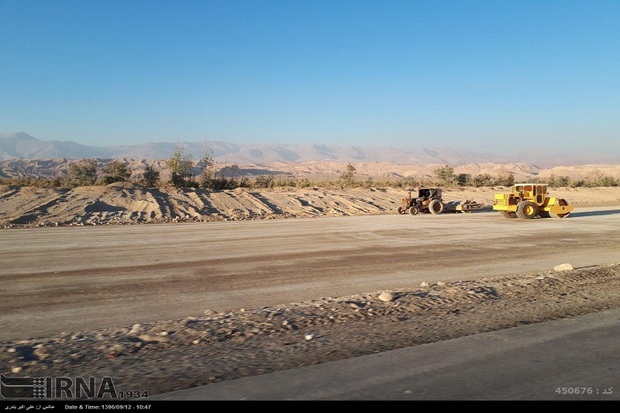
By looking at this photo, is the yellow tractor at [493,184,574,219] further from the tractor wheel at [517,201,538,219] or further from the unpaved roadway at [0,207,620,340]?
the unpaved roadway at [0,207,620,340]

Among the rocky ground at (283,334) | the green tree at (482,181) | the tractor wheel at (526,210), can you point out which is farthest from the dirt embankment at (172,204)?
the rocky ground at (283,334)

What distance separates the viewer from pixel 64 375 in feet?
17.2

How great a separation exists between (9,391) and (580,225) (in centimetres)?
2520

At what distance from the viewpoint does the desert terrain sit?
578cm

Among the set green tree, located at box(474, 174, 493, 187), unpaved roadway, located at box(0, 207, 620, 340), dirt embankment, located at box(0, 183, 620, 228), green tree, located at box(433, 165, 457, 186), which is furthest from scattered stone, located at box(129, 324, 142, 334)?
green tree, located at box(474, 174, 493, 187)

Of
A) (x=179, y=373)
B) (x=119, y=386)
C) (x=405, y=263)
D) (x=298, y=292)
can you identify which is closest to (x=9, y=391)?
(x=119, y=386)

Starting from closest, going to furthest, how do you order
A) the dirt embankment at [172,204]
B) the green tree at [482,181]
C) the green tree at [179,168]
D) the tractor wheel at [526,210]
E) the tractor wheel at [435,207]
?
the tractor wheel at [526,210] < the dirt embankment at [172,204] < the tractor wheel at [435,207] < the green tree at [179,168] < the green tree at [482,181]

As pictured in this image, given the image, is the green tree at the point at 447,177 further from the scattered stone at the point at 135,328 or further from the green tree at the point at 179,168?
the scattered stone at the point at 135,328

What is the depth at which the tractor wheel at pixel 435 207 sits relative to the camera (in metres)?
30.9

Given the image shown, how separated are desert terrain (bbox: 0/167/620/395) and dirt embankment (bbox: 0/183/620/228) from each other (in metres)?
7.38

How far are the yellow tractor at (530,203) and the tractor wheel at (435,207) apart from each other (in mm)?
4475

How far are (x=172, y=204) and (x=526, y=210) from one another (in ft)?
74.7

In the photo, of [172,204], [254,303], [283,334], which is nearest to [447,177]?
[172,204]

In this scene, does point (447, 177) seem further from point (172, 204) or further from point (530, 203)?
point (172, 204)
